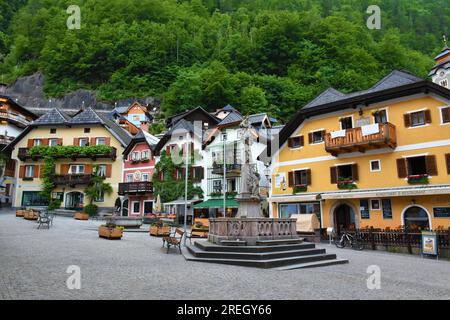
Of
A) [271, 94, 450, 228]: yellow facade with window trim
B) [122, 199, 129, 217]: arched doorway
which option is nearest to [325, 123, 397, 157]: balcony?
[271, 94, 450, 228]: yellow facade with window trim

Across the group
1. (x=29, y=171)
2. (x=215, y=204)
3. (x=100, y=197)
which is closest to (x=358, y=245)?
(x=215, y=204)

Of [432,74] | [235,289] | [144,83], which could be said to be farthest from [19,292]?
[144,83]

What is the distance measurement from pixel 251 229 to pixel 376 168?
14066mm

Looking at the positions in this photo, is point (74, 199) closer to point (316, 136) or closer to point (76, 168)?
point (76, 168)

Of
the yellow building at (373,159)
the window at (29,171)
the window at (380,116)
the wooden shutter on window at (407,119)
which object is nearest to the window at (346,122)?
the yellow building at (373,159)

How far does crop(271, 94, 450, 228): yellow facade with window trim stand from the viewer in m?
21.2

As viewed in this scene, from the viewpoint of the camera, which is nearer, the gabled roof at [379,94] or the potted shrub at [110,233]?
the potted shrub at [110,233]

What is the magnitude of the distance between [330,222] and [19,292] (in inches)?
861

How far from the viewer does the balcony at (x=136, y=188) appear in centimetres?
4209

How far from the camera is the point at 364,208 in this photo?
24.0 m

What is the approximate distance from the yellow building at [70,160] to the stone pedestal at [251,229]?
3432 cm

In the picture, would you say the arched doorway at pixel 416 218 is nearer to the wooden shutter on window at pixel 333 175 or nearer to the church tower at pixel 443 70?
the wooden shutter on window at pixel 333 175

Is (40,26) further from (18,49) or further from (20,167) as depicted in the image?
(20,167)

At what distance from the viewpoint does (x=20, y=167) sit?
154 ft
